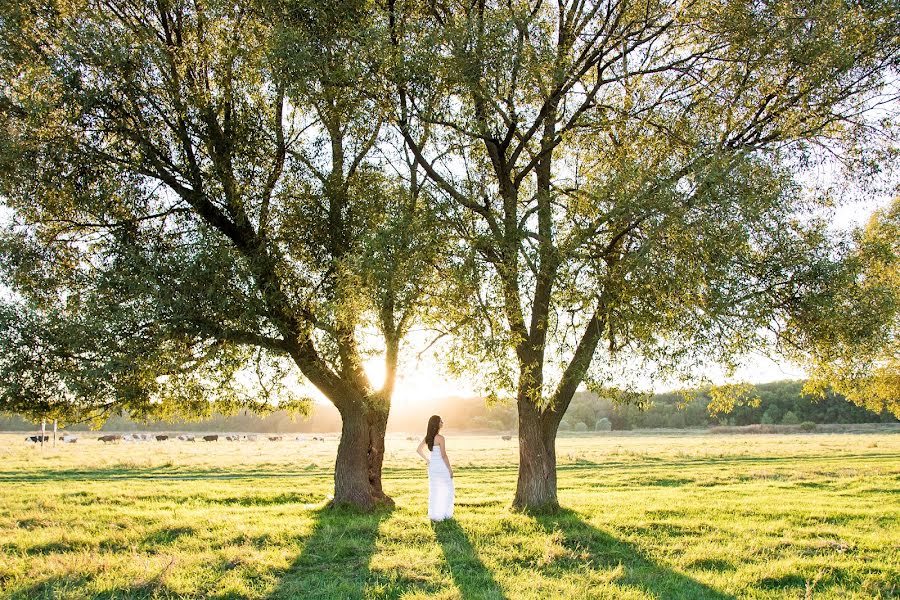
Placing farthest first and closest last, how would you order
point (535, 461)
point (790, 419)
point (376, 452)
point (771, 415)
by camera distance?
point (771, 415) < point (790, 419) < point (376, 452) < point (535, 461)

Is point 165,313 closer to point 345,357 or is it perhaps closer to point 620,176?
point 345,357

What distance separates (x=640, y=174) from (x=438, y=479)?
8.12 metres

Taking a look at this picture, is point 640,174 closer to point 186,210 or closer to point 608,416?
point 186,210

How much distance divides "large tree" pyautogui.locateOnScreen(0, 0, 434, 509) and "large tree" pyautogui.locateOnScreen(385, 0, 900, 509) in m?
1.73

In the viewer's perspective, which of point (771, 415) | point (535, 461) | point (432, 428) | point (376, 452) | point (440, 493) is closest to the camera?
point (440, 493)

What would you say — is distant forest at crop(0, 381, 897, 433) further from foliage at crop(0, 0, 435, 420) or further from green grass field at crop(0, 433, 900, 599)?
foliage at crop(0, 0, 435, 420)

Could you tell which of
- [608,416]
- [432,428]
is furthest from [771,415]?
[432,428]

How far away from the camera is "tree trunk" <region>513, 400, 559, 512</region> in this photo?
15883mm

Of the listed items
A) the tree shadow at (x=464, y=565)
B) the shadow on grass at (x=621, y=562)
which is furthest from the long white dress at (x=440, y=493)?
the shadow on grass at (x=621, y=562)

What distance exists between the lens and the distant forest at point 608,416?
95.7 m

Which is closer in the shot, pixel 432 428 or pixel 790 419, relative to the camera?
pixel 432 428

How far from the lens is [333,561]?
10812 mm

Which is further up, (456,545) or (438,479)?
(438,479)

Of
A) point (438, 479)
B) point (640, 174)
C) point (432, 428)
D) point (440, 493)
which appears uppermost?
point (640, 174)
